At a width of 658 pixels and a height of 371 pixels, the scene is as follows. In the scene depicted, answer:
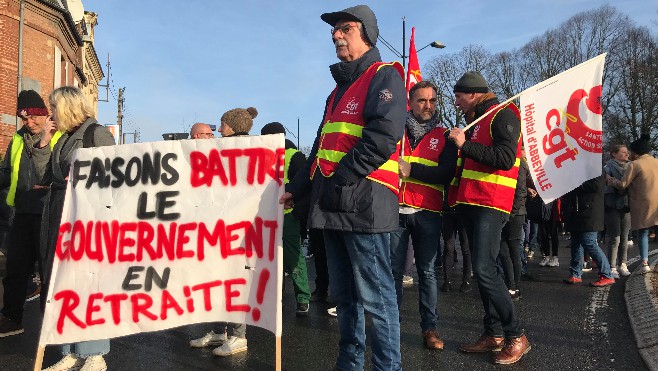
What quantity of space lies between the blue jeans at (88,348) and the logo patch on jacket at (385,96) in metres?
2.40

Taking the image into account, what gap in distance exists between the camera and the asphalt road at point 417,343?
12.1 ft

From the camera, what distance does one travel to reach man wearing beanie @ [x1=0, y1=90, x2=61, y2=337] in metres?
4.47

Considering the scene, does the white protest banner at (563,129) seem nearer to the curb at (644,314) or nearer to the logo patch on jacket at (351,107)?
the curb at (644,314)

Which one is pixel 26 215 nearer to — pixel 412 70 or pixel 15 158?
pixel 15 158

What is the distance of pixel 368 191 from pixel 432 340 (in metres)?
1.74

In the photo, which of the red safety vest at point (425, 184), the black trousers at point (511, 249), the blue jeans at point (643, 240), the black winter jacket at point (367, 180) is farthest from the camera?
the blue jeans at point (643, 240)

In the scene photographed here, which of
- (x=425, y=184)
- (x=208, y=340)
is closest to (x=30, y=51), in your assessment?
(x=208, y=340)

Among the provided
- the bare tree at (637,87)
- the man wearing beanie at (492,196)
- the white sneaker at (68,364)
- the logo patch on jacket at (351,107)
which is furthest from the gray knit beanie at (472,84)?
the bare tree at (637,87)

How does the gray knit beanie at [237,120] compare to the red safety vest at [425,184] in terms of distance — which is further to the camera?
the gray knit beanie at [237,120]

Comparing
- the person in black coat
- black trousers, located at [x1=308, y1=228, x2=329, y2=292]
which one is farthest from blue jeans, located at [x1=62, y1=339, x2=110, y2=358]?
the person in black coat

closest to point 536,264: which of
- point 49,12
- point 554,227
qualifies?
point 554,227

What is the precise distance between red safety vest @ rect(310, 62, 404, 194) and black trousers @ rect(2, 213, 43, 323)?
2.91 meters

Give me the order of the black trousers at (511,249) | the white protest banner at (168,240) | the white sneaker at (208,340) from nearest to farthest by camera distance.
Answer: the white protest banner at (168,240)
the white sneaker at (208,340)
the black trousers at (511,249)

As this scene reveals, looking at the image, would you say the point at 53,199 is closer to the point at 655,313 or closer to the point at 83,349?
the point at 83,349
